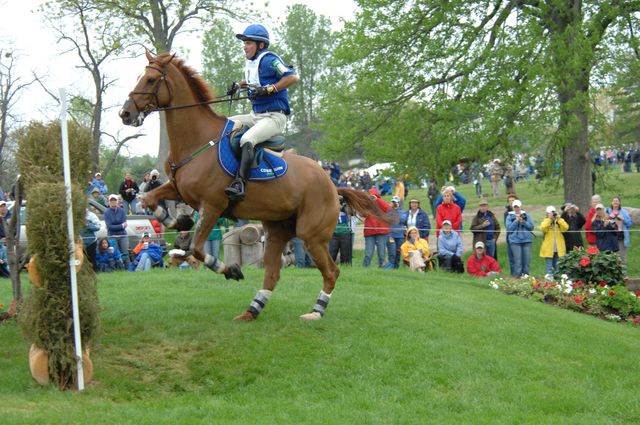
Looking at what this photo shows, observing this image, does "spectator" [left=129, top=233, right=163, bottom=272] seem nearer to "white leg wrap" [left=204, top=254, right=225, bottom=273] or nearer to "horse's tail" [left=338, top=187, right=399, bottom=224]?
"horse's tail" [left=338, top=187, right=399, bottom=224]

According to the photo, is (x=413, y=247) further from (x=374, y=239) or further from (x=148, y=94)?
(x=148, y=94)

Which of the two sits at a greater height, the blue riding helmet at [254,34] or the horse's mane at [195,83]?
the blue riding helmet at [254,34]

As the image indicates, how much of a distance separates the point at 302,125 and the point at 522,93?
1871 inches

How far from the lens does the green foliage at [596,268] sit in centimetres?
1647

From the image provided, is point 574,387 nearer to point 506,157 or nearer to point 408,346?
point 408,346

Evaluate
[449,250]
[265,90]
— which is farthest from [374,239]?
[265,90]

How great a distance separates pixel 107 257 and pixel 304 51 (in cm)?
5519

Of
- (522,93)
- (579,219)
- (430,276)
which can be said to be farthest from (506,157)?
(430,276)

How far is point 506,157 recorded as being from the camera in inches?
945

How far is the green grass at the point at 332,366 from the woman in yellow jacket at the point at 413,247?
17.9 ft

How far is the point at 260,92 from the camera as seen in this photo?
10.1 m

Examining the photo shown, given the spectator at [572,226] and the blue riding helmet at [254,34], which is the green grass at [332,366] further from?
the spectator at [572,226]

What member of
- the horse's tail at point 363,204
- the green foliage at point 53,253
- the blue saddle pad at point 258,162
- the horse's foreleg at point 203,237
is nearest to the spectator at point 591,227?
the horse's tail at point 363,204

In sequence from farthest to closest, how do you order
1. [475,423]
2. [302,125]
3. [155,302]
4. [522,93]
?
[302,125]
[522,93]
[155,302]
[475,423]
